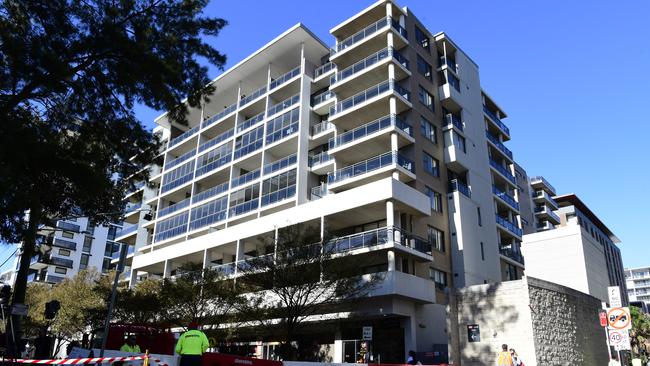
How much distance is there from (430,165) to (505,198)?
12.7 metres

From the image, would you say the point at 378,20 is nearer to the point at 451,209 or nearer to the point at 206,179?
the point at 451,209

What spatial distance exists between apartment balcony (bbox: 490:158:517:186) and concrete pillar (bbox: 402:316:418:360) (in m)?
21.9

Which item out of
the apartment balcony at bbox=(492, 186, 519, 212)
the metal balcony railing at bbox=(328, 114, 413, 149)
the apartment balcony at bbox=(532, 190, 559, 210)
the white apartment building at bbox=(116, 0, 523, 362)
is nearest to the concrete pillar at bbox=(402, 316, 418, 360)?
the white apartment building at bbox=(116, 0, 523, 362)

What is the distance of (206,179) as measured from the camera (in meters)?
50.5

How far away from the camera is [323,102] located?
137 feet

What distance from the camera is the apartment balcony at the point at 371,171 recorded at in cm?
3431

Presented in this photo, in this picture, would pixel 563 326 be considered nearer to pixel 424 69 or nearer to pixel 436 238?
pixel 436 238

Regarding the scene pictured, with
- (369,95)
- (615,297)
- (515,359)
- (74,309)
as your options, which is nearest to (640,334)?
(515,359)

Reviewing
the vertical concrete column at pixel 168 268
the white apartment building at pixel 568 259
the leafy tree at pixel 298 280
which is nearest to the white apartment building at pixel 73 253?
the vertical concrete column at pixel 168 268

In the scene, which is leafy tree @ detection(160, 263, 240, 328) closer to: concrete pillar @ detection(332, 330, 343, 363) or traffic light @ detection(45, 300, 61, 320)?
concrete pillar @ detection(332, 330, 343, 363)

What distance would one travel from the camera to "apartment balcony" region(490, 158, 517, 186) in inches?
1877

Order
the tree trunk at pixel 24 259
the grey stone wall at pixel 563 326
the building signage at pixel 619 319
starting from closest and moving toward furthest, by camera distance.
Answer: the tree trunk at pixel 24 259 < the building signage at pixel 619 319 < the grey stone wall at pixel 563 326

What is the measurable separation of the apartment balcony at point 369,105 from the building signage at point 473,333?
54.6 ft

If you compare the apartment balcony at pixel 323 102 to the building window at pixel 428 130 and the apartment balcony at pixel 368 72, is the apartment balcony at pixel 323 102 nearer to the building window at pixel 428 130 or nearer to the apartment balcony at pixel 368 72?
the apartment balcony at pixel 368 72
